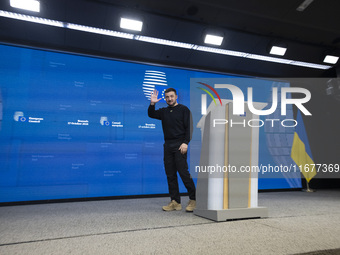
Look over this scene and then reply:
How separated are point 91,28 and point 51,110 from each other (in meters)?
1.22

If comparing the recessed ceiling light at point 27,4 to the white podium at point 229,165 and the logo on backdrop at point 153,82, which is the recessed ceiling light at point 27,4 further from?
the white podium at point 229,165

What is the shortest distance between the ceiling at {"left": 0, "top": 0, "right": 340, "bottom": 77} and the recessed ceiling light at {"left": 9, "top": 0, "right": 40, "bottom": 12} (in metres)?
0.05

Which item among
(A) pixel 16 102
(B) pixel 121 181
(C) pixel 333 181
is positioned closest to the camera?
(A) pixel 16 102

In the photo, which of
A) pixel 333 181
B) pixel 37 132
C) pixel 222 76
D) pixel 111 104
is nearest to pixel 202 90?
pixel 222 76

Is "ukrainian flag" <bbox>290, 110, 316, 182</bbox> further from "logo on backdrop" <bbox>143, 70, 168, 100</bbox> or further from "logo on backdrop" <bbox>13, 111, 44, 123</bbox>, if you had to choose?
"logo on backdrop" <bbox>13, 111, 44, 123</bbox>

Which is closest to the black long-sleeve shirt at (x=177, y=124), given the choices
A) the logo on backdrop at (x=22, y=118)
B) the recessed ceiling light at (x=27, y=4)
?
the logo on backdrop at (x=22, y=118)

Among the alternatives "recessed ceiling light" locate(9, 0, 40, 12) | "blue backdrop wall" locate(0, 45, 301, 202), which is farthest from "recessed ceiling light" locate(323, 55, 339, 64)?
"recessed ceiling light" locate(9, 0, 40, 12)

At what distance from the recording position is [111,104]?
3.64 metres

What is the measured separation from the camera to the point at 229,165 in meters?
2.13

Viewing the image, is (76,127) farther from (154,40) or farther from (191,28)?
(191,28)

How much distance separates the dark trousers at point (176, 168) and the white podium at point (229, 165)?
13.3 inches

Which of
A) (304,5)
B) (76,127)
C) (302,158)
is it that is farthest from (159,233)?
(302,158)

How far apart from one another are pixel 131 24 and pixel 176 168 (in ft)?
6.53

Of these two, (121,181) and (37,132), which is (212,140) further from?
(37,132)
